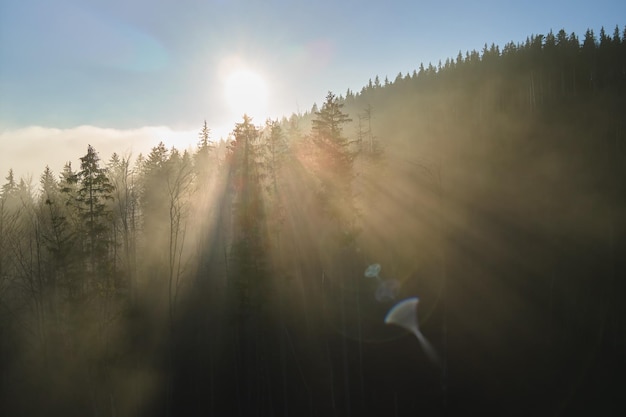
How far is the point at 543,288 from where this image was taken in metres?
35.0

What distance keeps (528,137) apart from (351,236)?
5326 cm

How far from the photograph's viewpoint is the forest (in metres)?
20.8

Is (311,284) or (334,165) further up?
(334,165)

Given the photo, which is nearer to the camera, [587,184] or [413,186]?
[413,186]

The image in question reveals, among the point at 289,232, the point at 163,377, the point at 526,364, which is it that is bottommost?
the point at 526,364

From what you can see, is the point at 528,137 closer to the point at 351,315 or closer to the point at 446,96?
the point at 446,96

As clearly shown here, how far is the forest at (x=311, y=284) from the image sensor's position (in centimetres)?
2080

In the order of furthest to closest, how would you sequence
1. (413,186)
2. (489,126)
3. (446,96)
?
(446,96) → (489,126) → (413,186)

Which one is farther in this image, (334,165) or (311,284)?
(311,284)

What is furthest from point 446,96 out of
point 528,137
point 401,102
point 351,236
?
point 351,236

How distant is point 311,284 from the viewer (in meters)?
29.6

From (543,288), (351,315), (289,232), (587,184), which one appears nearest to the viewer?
(351,315)

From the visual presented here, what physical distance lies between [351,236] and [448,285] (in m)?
17.0

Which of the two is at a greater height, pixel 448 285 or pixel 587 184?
pixel 587 184
